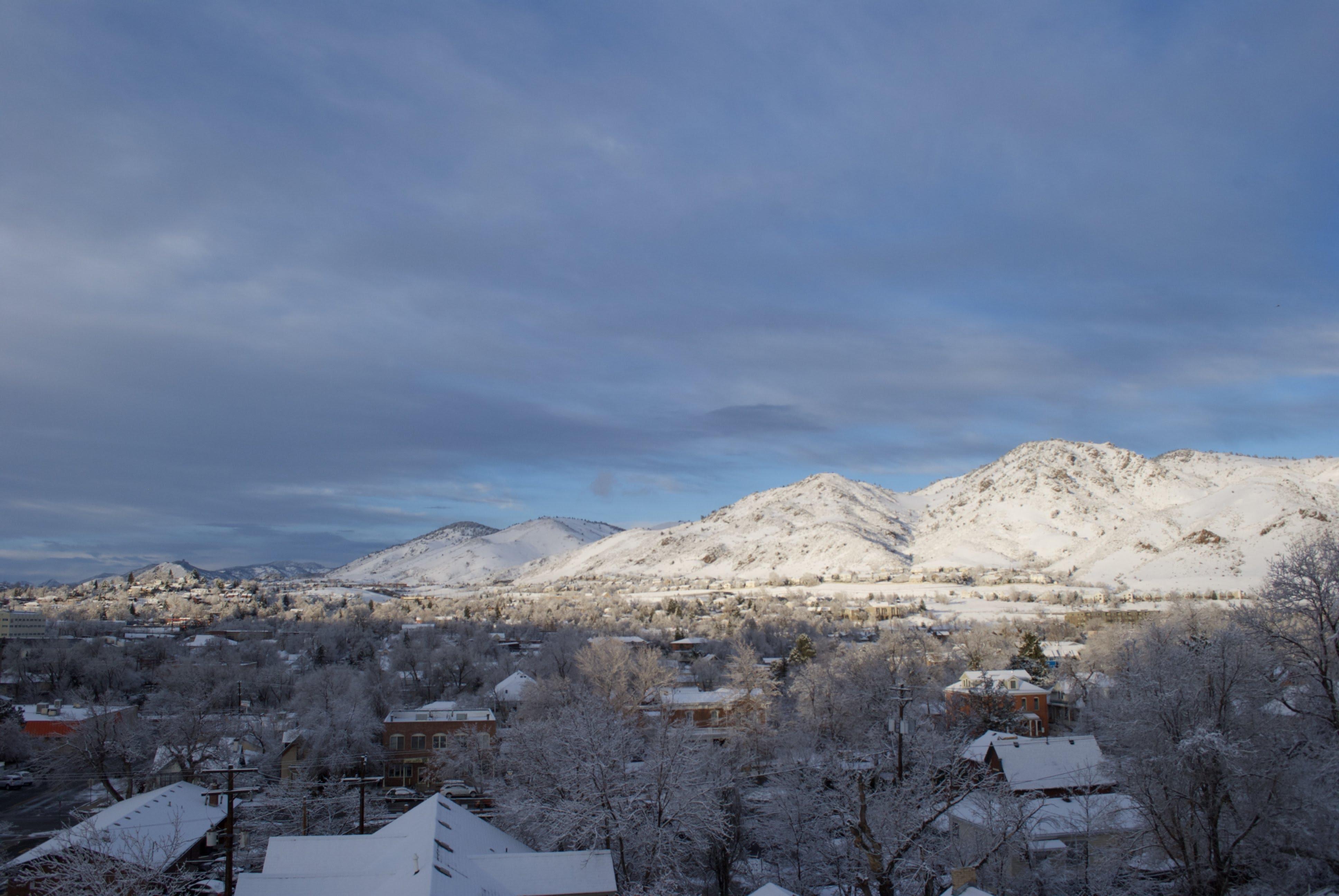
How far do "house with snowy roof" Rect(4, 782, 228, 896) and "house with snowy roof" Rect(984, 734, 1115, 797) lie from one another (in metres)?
33.4

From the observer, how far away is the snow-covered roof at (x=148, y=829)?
25656 mm

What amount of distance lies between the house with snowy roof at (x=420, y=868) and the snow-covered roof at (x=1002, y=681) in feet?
134

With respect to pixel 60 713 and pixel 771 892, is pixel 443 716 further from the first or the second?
pixel 771 892

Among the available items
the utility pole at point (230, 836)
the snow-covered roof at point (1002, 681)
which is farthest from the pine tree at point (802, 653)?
the utility pole at point (230, 836)

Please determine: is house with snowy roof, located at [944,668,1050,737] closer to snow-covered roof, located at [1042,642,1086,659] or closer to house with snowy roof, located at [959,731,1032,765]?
house with snowy roof, located at [959,731,1032,765]

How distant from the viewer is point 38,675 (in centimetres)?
8250

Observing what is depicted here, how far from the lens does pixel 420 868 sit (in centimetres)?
2147

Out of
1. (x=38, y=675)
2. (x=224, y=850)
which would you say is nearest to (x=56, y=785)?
(x=224, y=850)

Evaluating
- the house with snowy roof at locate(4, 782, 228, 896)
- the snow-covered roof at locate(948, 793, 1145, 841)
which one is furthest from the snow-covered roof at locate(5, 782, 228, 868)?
the snow-covered roof at locate(948, 793, 1145, 841)

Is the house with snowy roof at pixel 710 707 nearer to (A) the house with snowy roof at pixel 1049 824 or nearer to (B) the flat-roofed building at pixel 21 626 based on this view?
(A) the house with snowy roof at pixel 1049 824

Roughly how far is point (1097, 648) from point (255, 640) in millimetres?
103027

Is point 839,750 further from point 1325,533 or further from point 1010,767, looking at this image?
point 1325,533

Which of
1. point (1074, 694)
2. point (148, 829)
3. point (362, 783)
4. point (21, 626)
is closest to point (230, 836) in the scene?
point (362, 783)

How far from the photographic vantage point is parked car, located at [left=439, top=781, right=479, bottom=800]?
4397cm
